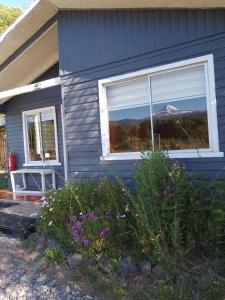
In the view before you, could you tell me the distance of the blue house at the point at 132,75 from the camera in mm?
5648

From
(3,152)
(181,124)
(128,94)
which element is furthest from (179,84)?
(3,152)

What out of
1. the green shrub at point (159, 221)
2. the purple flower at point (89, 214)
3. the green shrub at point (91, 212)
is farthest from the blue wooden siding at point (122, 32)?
the purple flower at point (89, 214)

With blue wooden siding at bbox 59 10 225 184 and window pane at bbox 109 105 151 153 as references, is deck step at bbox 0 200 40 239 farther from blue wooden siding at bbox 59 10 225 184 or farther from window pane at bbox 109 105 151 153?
window pane at bbox 109 105 151 153

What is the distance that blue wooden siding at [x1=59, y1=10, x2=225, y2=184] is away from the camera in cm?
561

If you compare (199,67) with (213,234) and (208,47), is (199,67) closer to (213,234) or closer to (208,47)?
(208,47)

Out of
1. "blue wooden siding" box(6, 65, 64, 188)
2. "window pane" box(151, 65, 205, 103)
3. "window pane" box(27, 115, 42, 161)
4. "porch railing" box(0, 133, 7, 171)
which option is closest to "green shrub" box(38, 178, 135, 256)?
"window pane" box(151, 65, 205, 103)

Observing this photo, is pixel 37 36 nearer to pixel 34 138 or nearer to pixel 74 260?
pixel 34 138

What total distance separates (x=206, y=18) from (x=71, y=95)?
3058 mm

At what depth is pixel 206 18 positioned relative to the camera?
5590 mm

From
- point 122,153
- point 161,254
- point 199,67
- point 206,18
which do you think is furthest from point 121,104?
point 161,254

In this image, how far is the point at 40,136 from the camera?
36.0 ft

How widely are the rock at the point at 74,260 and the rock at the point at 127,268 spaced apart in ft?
2.07

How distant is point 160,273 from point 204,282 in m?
0.52

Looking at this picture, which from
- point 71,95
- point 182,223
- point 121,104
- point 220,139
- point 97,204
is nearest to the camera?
point 182,223
